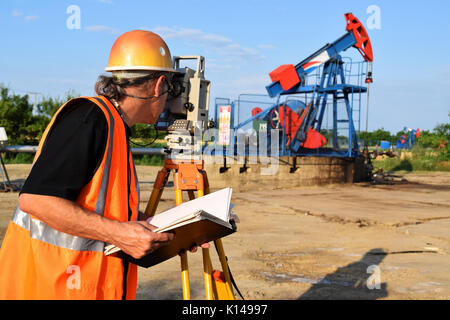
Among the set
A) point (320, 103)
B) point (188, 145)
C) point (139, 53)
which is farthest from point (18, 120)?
point (139, 53)

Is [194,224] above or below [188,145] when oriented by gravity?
below

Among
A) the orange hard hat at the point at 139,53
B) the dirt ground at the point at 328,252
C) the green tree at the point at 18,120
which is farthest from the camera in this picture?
the green tree at the point at 18,120

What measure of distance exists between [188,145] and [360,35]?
14.6 m

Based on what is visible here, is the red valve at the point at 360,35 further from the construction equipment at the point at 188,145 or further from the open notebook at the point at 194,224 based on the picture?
the open notebook at the point at 194,224

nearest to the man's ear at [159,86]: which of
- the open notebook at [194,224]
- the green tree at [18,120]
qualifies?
the open notebook at [194,224]

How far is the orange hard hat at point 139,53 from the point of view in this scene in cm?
181

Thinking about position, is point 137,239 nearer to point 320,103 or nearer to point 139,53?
point 139,53

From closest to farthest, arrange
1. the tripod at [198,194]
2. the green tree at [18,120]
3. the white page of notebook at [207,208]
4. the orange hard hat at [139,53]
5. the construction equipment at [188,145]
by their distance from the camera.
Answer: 1. the white page of notebook at [207,208]
2. the orange hard hat at [139,53]
3. the tripod at [198,194]
4. the construction equipment at [188,145]
5. the green tree at [18,120]

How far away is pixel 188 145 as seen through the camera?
307 cm

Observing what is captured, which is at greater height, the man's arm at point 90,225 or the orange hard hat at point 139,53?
the orange hard hat at point 139,53

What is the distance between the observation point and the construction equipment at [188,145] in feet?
9.45

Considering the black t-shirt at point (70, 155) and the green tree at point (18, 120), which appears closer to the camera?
the black t-shirt at point (70, 155)

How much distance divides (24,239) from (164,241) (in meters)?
0.49

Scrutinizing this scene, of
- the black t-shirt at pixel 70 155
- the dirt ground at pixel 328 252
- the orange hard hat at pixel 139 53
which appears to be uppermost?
the orange hard hat at pixel 139 53
